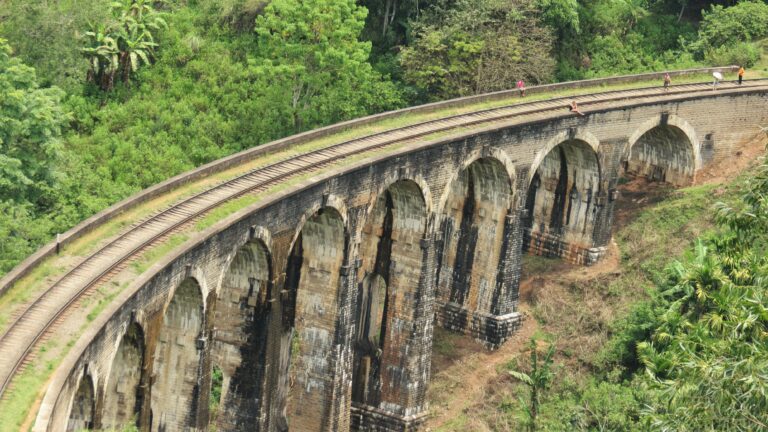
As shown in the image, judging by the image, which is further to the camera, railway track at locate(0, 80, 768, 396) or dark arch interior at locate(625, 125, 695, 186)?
dark arch interior at locate(625, 125, 695, 186)

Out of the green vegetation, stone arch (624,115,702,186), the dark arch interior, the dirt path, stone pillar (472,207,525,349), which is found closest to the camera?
the green vegetation

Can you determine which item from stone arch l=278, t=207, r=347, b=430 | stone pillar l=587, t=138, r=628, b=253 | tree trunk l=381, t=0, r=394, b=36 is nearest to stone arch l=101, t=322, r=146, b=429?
stone arch l=278, t=207, r=347, b=430

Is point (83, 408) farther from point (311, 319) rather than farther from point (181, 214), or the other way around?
point (311, 319)

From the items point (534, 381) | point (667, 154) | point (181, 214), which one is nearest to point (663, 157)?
point (667, 154)

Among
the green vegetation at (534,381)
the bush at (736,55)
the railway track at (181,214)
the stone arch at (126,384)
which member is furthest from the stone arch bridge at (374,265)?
the bush at (736,55)

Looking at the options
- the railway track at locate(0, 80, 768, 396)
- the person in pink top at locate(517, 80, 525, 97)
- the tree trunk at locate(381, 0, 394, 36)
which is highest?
the tree trunk at locate(381, 0, 394, 36)

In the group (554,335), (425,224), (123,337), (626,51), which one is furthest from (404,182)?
(626,51)

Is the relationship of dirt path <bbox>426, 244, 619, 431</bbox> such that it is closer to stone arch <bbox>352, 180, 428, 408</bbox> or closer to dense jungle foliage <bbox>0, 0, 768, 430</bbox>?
stone arch <bbox>352, 180, 428, 408</bbox>

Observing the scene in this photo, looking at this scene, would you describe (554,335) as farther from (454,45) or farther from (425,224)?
(454,45)
